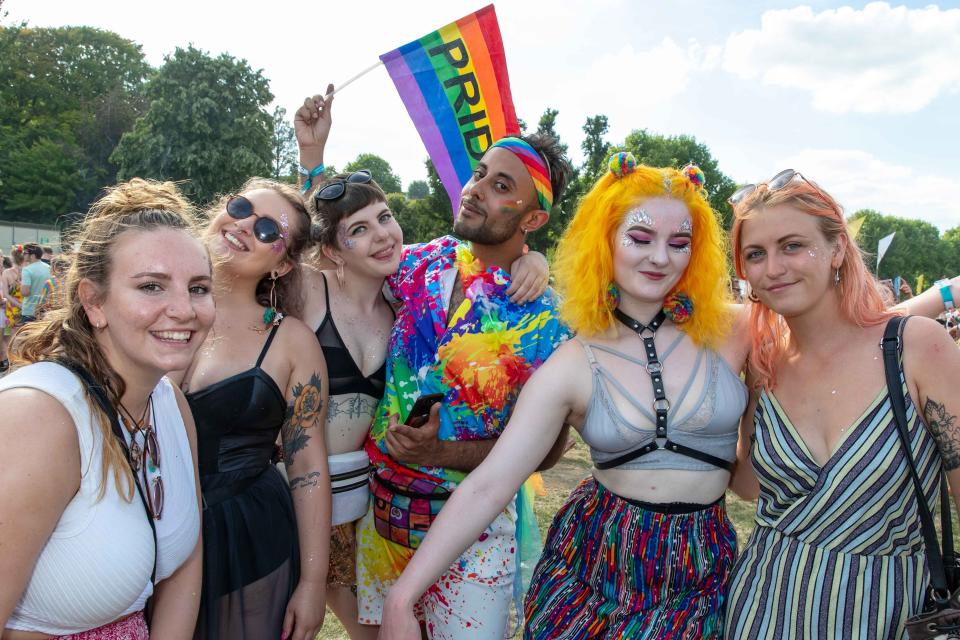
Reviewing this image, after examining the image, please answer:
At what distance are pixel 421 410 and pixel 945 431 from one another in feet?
5.69

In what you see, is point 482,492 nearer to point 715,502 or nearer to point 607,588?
point 607,588

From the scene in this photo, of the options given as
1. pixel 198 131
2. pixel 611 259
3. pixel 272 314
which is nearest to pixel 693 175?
pixel 611 259

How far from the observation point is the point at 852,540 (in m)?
1.88

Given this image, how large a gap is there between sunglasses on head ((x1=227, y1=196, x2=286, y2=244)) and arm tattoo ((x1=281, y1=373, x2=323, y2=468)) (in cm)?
58

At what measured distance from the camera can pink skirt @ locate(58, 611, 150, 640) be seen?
5.30ft

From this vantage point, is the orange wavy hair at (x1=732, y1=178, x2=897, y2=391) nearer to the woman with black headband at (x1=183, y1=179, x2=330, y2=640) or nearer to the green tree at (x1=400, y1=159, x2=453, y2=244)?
the woman with black headband at (x1=183, y1=179, x2=330, y2=640)

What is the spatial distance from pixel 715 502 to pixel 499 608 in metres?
0.96

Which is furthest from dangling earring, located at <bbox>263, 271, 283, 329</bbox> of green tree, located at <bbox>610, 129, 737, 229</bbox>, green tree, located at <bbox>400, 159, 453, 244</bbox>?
green tree, located at <bbox>610, 129, 737, 229</bbox>

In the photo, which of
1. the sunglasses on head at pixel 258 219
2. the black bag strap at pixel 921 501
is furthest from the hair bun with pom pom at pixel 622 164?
the sunglasses on head at pixel 258 219

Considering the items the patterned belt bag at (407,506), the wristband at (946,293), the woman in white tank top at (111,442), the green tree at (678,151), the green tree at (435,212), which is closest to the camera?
the woman in white tank top at (111,442)

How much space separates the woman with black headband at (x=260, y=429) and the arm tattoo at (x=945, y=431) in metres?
2.07

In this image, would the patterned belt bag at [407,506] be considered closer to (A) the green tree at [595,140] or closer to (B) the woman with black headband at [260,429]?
(B) the woman with black headband at [260,429]

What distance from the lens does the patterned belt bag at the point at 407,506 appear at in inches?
102

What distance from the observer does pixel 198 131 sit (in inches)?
1207
